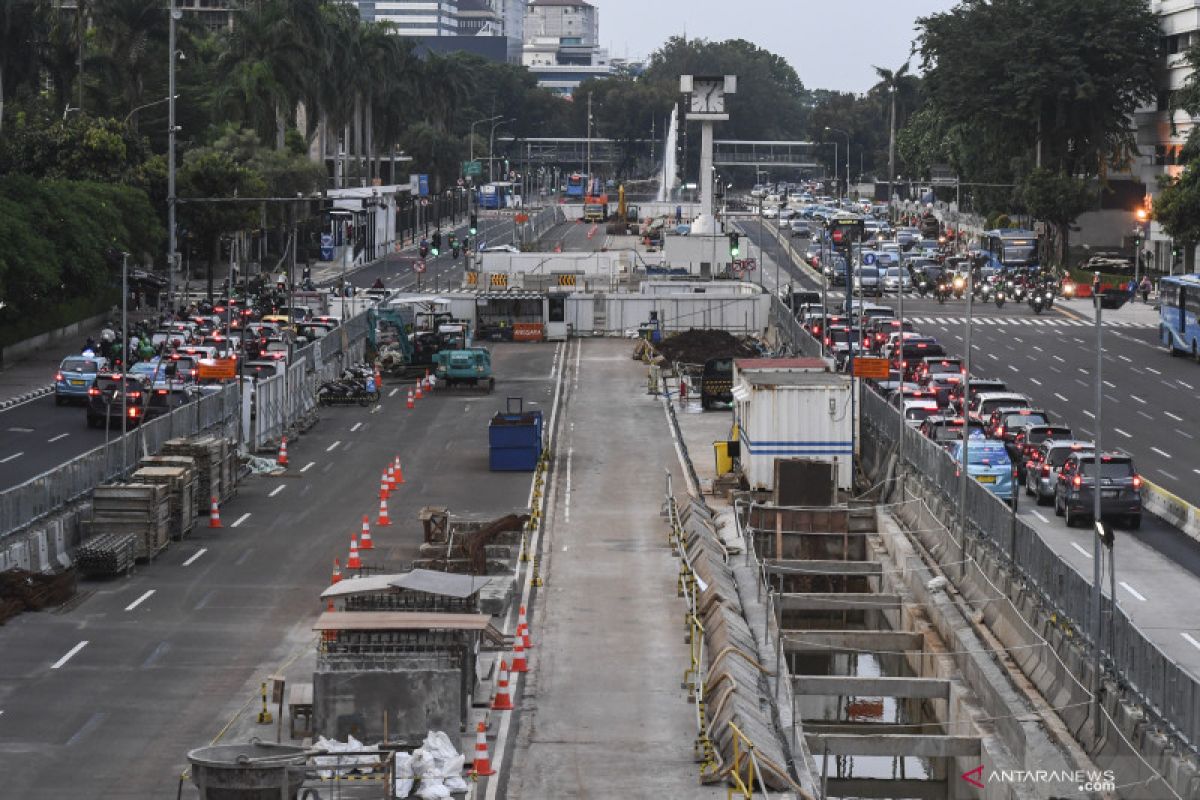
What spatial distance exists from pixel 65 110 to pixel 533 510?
80.8 m

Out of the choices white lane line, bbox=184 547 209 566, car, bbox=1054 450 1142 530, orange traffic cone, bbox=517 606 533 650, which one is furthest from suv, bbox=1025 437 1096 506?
white lane line, bbox=184 547 209 566

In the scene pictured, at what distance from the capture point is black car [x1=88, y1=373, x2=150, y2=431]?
62156 millimetres

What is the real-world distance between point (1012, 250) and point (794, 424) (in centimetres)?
8805

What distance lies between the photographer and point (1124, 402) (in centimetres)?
7312

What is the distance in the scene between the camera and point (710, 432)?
217ft

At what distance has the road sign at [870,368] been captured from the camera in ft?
177

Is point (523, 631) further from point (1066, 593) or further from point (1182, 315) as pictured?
point (1182, 315)

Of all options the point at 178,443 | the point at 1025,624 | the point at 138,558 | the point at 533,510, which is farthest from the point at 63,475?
the point at 1025,624

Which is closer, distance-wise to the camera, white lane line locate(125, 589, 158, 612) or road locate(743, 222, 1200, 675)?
white lane line locate(125, 589, 158, 612)

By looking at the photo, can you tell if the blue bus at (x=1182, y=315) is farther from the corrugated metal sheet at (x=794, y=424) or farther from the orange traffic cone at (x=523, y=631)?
the orange traffic cone at (x=523, y=631)

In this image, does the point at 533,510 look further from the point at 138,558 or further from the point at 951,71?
the point at 951,71

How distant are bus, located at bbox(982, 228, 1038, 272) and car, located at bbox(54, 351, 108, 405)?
73665 millimetres

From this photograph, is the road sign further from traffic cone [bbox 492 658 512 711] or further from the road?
traffic cone [bbox 492 658 512 711]

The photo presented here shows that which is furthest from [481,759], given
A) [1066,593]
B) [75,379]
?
[75,379]
